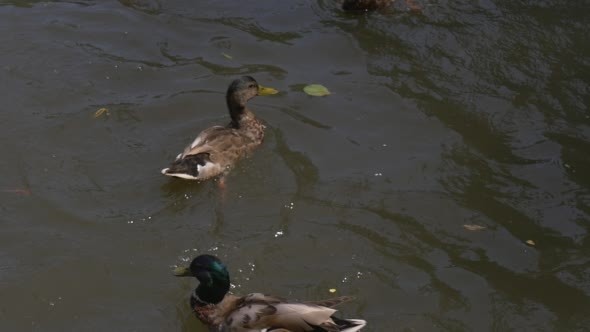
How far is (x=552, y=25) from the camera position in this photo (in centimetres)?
977

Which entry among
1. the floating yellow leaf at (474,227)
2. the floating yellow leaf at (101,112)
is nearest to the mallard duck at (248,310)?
the floating yellow leaf at (474,227)

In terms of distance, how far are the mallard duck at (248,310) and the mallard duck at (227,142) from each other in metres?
1.36

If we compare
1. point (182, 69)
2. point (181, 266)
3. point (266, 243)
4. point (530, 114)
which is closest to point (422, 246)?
point (266, 243)

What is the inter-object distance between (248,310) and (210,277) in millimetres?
370

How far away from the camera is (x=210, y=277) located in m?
5.50

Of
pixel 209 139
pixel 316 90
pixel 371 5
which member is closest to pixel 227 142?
pixel 209 139

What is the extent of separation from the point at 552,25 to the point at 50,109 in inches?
238

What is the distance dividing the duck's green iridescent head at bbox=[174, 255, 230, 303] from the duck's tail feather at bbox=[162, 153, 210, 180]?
1384 millimetres

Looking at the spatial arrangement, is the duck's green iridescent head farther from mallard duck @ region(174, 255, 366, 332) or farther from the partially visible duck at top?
the partially visible duck at top

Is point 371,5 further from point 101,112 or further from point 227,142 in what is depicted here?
point 101,112

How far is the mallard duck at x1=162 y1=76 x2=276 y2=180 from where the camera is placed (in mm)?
6938

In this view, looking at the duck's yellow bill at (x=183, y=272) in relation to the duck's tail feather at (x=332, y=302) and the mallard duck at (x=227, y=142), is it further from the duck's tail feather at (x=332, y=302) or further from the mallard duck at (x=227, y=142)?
the mallard duck at (x=227, y=142)

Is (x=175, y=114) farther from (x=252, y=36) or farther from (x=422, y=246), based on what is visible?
(x=422, y=246)

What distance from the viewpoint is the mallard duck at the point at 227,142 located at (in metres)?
6.94
